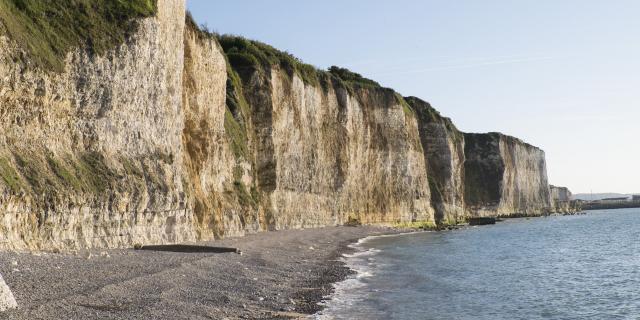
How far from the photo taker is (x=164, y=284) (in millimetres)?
15250

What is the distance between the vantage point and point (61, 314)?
1021cm

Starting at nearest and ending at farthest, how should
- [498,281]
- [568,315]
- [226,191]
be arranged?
[568,315] < [498,281] < [226,191]

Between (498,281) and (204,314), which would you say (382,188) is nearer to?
(498,281)

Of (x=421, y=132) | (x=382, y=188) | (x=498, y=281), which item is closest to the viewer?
(x=498, y=281)

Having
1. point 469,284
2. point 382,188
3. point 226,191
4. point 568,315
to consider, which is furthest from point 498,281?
point 382,188

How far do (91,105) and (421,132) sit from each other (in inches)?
2968

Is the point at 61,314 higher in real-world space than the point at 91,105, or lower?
lower

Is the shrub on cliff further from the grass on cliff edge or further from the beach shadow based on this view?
the beach shadow

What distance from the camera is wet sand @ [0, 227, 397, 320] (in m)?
11.5

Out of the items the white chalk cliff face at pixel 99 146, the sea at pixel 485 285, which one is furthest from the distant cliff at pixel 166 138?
the sea at pixel 485 285

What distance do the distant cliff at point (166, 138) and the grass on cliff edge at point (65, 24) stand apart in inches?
2.9

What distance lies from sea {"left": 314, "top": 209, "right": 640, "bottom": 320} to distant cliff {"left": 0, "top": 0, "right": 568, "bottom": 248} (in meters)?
8.97

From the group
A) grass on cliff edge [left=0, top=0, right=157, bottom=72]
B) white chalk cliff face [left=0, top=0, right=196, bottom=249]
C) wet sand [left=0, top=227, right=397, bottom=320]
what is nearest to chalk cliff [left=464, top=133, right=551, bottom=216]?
white chalk cliff face [left=0, top=0, right=196, bottom=249]

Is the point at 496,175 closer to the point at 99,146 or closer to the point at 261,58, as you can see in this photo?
Result: the point at 261,58
